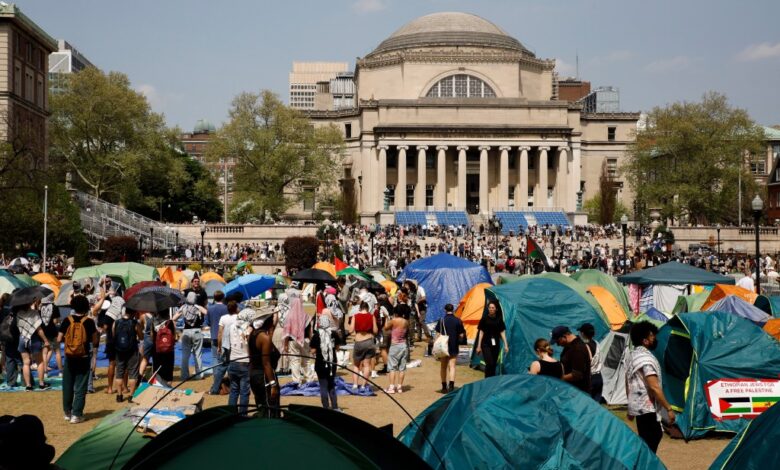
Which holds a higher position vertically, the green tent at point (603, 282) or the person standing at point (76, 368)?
the green tent at point (603, 282)

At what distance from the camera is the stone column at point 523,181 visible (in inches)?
3319

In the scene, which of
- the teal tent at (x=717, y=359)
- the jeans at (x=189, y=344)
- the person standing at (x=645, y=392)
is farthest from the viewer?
the jeans at (x=189, y=344)

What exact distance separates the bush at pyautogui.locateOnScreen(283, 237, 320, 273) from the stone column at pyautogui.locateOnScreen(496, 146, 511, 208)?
110 ft

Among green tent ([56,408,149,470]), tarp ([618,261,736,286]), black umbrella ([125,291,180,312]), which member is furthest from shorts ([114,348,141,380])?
tarp ([618,261,736,286])

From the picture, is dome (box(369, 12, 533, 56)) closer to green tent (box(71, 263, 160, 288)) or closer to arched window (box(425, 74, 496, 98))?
arched window (box(425, 74, 496, 98))

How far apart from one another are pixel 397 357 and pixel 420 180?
68.1m

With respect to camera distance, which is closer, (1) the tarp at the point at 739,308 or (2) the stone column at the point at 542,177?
(1) the tarp at the point at 739,308

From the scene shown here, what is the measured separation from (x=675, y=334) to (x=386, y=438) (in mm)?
8841

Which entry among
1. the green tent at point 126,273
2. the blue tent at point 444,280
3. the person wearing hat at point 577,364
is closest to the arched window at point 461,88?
the blue tent at point 444,280

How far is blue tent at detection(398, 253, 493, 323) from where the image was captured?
2681 centimetres

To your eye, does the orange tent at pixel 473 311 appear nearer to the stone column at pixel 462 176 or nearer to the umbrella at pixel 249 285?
the umbrella at pixel 249 285

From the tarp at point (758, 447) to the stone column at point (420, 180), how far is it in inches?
2945

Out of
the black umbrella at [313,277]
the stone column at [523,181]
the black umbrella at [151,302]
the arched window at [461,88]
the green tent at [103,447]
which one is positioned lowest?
the green tent at [103,447]

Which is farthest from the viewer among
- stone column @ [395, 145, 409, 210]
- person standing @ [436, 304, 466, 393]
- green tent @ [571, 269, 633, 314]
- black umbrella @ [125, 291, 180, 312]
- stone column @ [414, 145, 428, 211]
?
stone column @ [395, 145, 409, 210]
